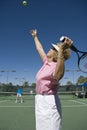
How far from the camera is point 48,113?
244 cm

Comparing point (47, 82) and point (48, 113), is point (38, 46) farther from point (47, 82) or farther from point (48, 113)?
point (48, 113)

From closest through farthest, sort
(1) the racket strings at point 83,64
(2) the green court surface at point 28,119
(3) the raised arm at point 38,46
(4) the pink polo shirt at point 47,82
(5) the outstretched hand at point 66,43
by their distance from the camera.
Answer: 1. (5) the outstretched hand at point 66,43
2. (4) the pink polo shirt at point 47,82
3. (3) the raised arm at point 38,46
4. (1) the racket strings at point 83,64
5. (2) the green court surface at point 28,119

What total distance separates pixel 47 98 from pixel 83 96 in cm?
3207

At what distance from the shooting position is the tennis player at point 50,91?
2428 millimetres

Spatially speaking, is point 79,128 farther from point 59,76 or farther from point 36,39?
point 59,76

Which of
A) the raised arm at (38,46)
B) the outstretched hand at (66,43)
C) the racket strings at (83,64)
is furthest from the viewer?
the racket strings at (83,64)

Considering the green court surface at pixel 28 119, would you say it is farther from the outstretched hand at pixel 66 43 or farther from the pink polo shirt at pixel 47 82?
the outstretched hand at pixel 66 43

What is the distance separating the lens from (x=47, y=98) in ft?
8.25

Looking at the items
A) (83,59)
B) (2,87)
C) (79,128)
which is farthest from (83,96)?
(83,59)

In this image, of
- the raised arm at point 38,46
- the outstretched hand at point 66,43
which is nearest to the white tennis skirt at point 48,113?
the outstretched hand at point 66,43

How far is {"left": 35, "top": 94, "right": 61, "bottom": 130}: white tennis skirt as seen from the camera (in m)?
2.44

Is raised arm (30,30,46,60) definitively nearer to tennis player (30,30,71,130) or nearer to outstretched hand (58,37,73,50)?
tennis player (30,30,71,130)

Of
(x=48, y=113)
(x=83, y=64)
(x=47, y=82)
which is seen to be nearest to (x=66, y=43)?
(x=47, y=82)

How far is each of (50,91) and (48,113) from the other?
0.71ft
